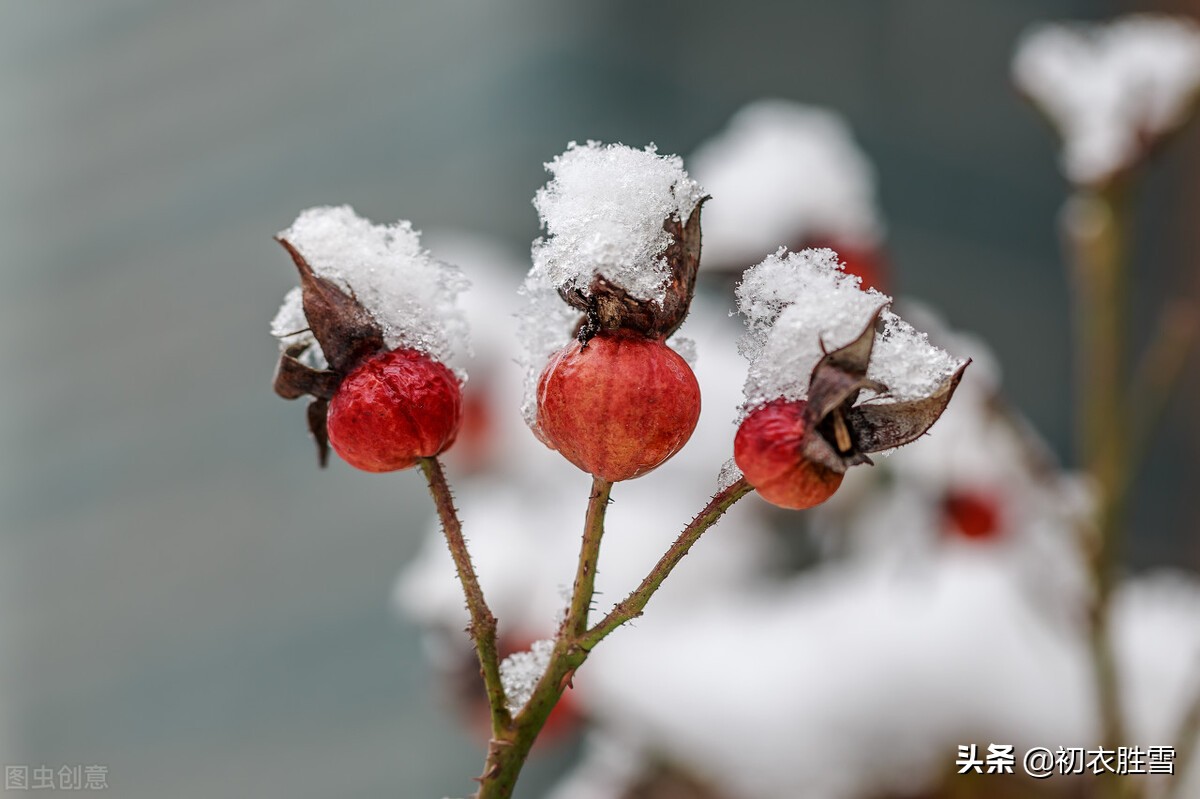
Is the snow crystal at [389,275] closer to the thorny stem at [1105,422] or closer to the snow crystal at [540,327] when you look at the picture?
the snow crystal at [540,327]

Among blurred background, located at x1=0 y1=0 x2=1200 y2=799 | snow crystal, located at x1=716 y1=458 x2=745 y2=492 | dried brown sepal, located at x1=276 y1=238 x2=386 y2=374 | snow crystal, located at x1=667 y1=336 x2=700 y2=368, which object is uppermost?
blurred background, located at x1=0 y1=0 x2=1200 y2=799

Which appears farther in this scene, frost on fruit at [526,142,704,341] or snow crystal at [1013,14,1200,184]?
snow crystal at [1013,14,1200,184]

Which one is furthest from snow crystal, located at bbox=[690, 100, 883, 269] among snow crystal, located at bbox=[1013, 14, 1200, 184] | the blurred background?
the blurred background

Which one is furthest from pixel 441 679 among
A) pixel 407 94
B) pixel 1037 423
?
pixel 1037 423

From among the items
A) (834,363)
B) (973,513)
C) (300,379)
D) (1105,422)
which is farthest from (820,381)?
(973,513)

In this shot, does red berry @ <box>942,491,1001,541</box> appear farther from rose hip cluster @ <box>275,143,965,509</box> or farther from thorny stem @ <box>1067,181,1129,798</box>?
rose hip cluster @ <box>275,143,965,509</box>

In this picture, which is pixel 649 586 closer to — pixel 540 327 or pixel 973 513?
pixel 540 327

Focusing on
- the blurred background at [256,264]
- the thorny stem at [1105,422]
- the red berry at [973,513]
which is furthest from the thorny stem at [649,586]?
the blurred background at [256,264]
